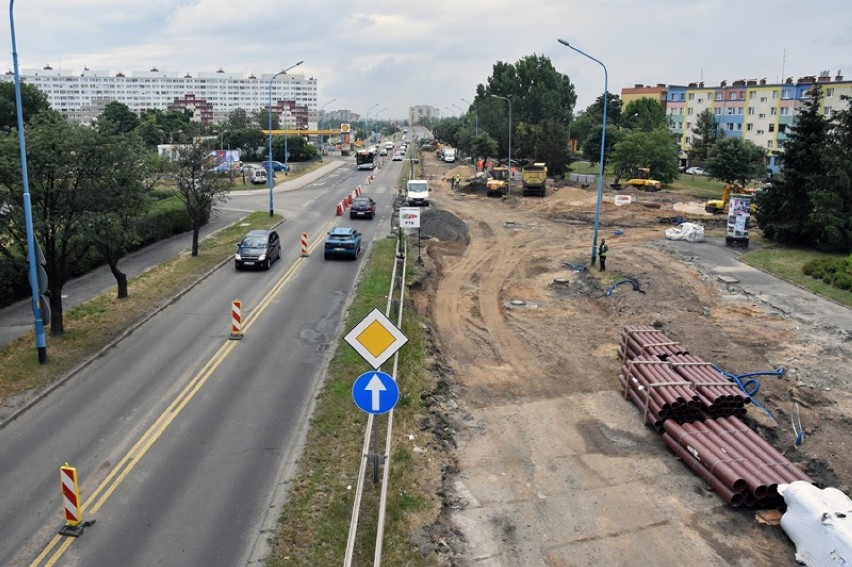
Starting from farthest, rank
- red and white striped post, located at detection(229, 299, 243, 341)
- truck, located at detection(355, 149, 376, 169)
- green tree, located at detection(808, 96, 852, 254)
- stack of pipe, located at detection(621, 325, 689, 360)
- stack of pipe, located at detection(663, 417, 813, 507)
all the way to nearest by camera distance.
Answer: truck, located at detection(355, 149, 376, 169)
green tree, located at detection(808, 96, 852, 254)
red and white striped post, located at detection(229, 299, 243, 341)
stack of pipe, located at detection(621, 325, 689, 360)
stack of pipe, located at detection(663, 417, 813, 507)

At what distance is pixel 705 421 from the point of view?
545 inches

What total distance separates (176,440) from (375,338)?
5746 millimetres

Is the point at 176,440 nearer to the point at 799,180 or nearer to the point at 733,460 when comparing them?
the point at 733,460

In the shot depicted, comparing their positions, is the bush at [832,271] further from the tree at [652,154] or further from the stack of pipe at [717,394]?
the tree at [652,154]

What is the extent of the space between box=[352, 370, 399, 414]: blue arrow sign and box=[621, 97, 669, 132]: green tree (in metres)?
74.8

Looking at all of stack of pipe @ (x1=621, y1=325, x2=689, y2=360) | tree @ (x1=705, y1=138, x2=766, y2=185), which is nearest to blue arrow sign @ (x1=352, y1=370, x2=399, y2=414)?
stack of pipe @ (x1=621, y1=325, x2=689, y2=360)

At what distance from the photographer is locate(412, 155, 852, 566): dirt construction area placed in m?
10.5

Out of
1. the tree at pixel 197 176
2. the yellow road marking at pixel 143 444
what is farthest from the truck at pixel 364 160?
the yellow road marking at pixel 143 444

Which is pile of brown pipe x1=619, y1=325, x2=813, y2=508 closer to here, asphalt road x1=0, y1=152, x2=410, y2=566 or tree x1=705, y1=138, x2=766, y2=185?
asphalt road x1=0, y1=152, x2=410, y2=566

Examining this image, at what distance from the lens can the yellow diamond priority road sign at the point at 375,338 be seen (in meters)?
9.54

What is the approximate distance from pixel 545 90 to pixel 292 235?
7708 centimetres

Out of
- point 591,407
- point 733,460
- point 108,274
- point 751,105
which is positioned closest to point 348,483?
point 591,407

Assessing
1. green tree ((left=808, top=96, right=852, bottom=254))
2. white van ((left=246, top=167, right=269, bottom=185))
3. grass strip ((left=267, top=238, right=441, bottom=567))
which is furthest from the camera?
white van ((left=246, top=167, right=269, bottom=185))

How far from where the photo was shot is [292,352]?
712 inches
